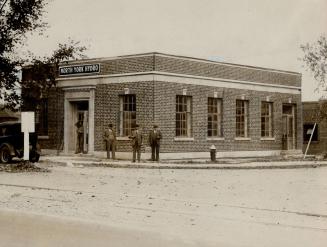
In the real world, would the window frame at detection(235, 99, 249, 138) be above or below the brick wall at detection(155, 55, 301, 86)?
below

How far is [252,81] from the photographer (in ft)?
109

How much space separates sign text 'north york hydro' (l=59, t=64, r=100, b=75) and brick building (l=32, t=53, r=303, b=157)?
5cm

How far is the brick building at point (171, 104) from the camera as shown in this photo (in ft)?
91.0

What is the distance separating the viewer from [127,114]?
28469mm

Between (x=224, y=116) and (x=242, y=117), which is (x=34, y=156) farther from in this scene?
(x=242, y=117)

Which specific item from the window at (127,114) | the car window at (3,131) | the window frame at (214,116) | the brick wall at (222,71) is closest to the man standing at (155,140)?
the window at (127,114)

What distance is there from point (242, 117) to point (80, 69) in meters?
9.34

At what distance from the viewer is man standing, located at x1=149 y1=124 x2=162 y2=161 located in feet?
85.9

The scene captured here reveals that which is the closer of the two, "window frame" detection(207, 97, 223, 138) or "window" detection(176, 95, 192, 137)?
"window" detection(176, 95, 192, 137)

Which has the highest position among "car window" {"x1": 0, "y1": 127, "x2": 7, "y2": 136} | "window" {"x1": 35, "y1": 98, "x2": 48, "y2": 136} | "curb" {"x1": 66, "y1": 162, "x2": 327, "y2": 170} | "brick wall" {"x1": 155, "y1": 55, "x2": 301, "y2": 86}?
"brick wall" {"x1": 155, "y1": 55, "x2": 301, "y2": 86}

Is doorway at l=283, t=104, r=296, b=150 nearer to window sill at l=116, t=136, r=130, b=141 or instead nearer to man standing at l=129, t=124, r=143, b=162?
window sill at l=116, t=136, r=130, b=141

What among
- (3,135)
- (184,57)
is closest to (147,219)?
(3,135)

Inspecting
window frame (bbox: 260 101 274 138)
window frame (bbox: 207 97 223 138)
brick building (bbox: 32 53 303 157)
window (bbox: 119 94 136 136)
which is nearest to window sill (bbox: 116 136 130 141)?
brick building (bbox: 32 53 303 157)

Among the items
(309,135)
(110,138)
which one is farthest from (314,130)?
(110,138)
